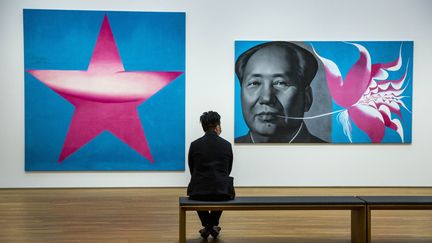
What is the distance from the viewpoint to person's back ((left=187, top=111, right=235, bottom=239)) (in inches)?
156

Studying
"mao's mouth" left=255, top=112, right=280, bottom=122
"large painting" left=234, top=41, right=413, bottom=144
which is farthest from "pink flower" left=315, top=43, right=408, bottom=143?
"mao's mouth" left=255, top=112, right=280, bottom=122

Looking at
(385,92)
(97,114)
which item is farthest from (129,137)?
(385,92)

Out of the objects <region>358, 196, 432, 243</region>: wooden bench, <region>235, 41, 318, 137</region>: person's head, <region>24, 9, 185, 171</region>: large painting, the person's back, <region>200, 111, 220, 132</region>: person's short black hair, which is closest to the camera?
<region>358, 196, 432, 243</region>: wooden bench

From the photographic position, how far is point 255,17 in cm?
705

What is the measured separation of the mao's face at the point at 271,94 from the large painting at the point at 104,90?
3.50 feet

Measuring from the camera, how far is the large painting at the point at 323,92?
706cm

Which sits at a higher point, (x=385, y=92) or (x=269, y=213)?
(x=385, y=92)

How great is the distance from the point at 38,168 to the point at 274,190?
12.0 feet

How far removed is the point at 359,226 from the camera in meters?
4.03

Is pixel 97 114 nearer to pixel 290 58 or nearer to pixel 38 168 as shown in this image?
pixel 38 168

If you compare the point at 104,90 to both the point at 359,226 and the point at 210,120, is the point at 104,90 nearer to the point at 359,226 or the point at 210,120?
the point at 210,120

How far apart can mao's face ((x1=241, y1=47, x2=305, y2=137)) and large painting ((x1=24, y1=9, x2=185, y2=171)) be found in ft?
3.50

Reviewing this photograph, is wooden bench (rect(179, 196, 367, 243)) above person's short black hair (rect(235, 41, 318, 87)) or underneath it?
underneath

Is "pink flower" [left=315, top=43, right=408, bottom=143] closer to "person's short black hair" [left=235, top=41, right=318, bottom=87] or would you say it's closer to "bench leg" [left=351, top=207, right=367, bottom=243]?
"person's short black hair" [left=235, top=41, right=318, bottom=87]
